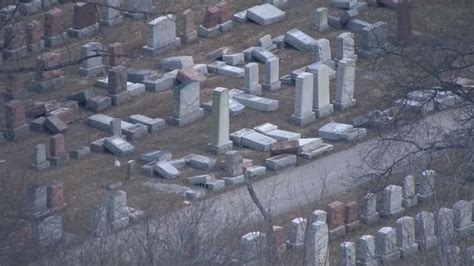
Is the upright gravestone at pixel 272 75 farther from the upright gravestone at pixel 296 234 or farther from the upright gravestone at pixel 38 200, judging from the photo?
the upright gravestone at pixel 296 234

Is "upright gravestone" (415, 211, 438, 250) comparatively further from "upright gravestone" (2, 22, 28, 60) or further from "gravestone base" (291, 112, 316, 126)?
"upright gravestone" (2, 22, 28, 60)

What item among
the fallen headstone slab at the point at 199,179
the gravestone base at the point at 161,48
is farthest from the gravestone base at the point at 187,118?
the gravestone base at the point at 161,48

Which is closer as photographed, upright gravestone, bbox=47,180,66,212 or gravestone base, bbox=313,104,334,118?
upright gravestone, bbox=47,180,66,212

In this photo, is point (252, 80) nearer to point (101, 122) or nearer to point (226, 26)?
point (101, 122)

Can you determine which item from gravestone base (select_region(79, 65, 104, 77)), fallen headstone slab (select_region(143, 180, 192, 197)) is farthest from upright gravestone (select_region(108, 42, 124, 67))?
fallen headstone slab (select_region(143, 180, 192, 197))

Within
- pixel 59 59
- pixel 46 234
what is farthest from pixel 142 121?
pixel 46 234

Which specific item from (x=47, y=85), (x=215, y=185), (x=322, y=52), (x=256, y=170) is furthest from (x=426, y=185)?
(x=47, y=85)
